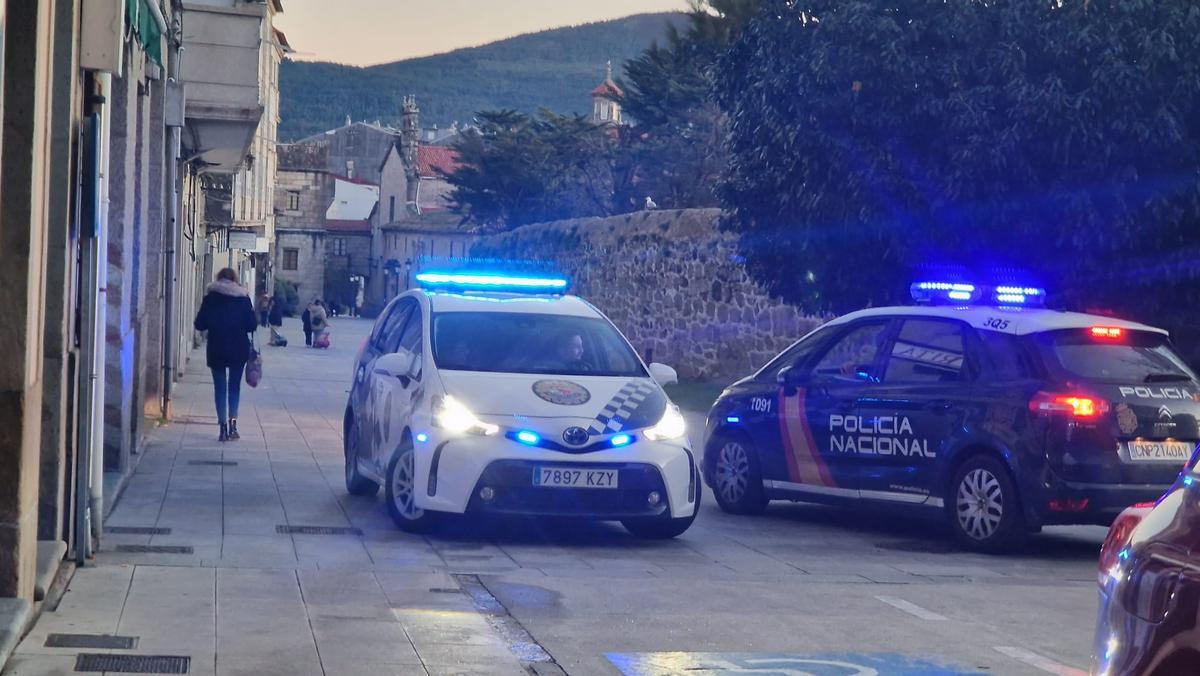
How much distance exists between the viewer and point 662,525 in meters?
10.7

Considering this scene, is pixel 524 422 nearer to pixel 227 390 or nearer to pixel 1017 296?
pixel 1017 296

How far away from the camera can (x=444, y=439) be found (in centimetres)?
1019

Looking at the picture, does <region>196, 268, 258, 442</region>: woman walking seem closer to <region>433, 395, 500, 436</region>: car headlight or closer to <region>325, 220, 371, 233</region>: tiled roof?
<region>433, 395, 500, 436</region>: car headlight

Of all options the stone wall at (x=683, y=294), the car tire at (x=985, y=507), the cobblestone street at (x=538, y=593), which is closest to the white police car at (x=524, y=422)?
the cobblestone street at (x=538, y=593)

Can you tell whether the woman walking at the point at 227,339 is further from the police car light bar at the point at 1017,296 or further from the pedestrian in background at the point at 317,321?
the pedestrian in background at the point at 317,321

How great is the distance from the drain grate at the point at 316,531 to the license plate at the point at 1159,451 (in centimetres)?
479

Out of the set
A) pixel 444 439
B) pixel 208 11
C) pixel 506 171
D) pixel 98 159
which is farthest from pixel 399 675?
pixel 506 171

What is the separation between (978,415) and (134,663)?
6011 millimetres

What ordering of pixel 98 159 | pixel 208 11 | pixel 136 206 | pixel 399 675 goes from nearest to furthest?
pixel 399 675 → pixel 98 159 → pixel 136 206 → pixel 208 11

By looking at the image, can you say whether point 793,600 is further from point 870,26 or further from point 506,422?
point 870,26

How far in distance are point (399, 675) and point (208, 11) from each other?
15.8m

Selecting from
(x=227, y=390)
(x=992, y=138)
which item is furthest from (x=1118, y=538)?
(x=227, y=390)

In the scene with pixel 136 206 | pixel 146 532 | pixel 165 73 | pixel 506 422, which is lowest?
pixel 146 532

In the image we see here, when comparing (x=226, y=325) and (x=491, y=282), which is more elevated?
(x=491, y=282)
